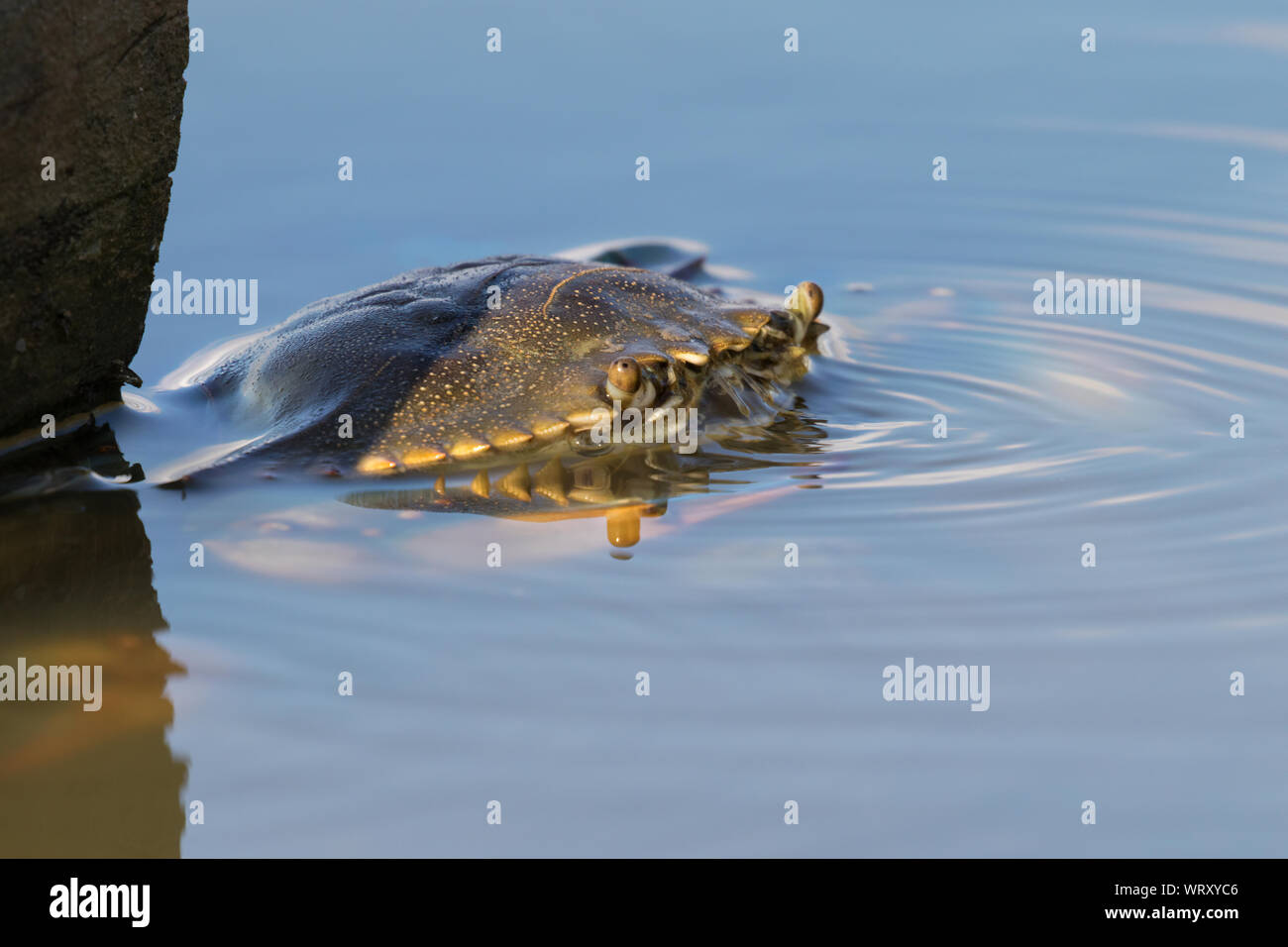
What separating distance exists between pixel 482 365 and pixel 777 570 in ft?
5.13

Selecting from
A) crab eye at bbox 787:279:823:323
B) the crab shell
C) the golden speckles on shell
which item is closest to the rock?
the crab shell

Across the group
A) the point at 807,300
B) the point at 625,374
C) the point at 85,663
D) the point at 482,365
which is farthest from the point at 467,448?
the point at 807,300

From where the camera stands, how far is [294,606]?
15.5ft

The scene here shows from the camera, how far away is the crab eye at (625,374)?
555 cm

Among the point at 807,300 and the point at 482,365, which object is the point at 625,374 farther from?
the point at 807,300

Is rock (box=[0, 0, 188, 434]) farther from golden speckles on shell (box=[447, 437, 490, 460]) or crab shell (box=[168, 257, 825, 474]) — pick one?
golden speckles on shell (box=[447, 437, 490, 460])

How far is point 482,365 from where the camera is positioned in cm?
571

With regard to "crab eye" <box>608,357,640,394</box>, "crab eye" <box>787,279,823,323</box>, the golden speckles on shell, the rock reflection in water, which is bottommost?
the rock reflection in water

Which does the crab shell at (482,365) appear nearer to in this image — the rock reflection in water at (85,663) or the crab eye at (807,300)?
the crab eye at (807,300)

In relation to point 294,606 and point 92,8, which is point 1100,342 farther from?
point 92,8

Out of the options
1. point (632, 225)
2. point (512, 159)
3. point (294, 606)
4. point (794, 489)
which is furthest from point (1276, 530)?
point (512, 159)

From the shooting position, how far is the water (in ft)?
12.4

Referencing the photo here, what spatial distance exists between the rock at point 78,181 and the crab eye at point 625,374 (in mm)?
1864

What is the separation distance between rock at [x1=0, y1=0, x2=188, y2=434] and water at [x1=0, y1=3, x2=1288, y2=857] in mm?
495
